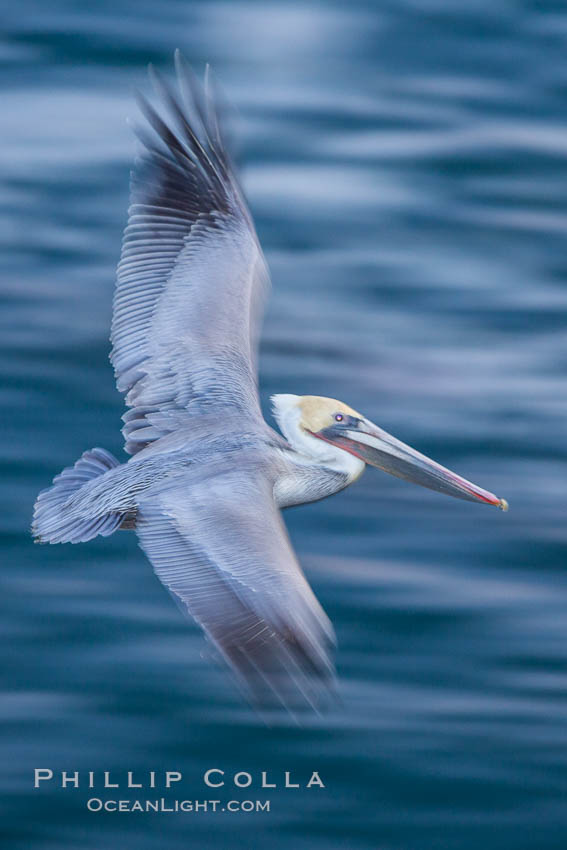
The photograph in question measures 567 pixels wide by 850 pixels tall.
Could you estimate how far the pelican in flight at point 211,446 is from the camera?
557 cm

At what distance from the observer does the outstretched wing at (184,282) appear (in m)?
7.05

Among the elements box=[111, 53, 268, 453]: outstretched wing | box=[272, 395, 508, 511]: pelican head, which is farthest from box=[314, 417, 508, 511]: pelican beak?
box=[111, 53, 268, 453]: outstretched wing

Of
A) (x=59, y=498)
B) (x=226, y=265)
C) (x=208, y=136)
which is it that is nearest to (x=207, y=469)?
(x=59, y=498)

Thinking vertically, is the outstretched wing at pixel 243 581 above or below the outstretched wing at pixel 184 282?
below

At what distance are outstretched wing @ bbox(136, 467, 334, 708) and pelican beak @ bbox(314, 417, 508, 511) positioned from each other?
1.07m

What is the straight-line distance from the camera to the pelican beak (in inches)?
285

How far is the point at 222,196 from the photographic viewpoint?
781 centimetres

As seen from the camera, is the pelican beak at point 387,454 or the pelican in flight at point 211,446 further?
the pelican beak at point 387,454

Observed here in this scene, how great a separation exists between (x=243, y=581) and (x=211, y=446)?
106cm

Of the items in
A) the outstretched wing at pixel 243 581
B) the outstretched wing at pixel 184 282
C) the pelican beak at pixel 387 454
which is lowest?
the outstretched wing at pixel 243 581

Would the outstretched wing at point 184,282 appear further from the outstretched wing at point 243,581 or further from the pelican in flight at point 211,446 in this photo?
the outstretched wing at point 243,581

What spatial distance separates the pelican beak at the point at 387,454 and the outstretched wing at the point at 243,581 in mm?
1068

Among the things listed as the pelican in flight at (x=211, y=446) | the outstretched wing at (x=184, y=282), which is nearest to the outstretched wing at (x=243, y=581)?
the pelican in flight at (x=211, y=446)

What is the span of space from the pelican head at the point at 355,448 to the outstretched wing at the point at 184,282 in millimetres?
372
